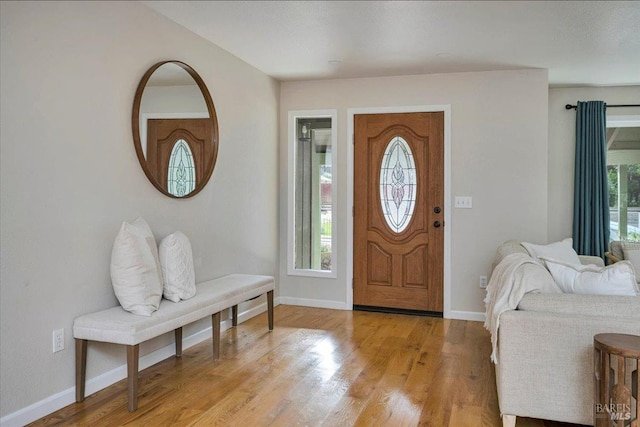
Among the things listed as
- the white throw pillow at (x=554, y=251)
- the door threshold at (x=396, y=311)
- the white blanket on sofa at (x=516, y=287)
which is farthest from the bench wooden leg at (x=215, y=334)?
the white throw pillow at (x=554, y=251)

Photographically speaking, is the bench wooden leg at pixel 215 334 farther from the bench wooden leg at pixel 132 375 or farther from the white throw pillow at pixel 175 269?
the bench wooden leg at pixel 132 375

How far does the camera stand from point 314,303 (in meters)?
5.41

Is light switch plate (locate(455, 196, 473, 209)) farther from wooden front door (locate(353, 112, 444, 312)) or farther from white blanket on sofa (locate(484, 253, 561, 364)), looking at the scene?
white blanket on sofa (locate(484, 253, 561, 364))

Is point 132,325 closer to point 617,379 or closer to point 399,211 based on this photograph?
point 617,379

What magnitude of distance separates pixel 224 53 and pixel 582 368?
3444mm

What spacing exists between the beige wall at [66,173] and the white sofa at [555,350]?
2.27 m

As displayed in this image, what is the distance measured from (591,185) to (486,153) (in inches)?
56.4

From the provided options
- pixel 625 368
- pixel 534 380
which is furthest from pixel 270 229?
pixel 625 368

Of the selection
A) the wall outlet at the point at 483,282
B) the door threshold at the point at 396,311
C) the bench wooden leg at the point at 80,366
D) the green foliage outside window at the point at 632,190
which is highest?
the green foliage outside window at the point at 632,190

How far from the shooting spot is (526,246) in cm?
387

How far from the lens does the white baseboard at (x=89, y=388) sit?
99.2 inches

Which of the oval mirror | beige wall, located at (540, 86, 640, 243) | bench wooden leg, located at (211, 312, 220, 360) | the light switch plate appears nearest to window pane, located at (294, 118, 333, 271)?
the light switch plate

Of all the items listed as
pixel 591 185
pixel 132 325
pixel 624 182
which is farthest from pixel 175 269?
pixel 624 182

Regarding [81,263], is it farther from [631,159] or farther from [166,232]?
[631,159]
